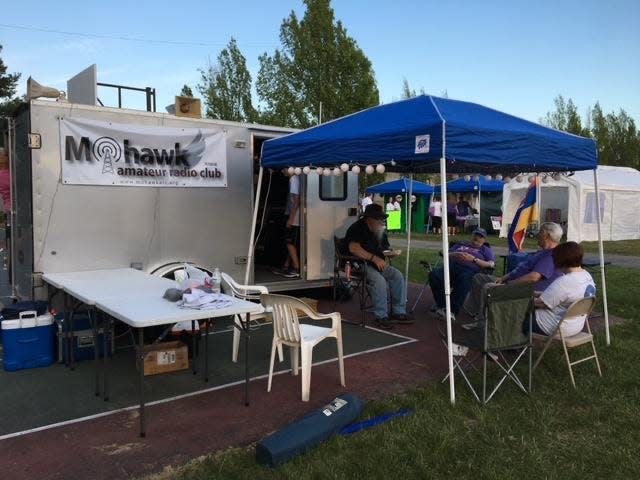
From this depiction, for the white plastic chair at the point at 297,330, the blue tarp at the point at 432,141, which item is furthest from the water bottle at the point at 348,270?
the white plastic chair at the point at 297,330

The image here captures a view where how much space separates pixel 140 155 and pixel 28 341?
2.05m

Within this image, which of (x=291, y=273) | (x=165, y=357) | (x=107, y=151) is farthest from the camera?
(x=291, y=273)

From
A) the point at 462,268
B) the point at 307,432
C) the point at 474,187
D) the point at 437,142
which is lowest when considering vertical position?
the point at 307,432

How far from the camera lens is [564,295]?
14.3 ft

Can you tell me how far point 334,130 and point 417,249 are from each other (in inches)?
404

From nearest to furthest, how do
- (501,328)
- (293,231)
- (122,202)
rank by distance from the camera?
(501,328) → (122,202) → (293,231)

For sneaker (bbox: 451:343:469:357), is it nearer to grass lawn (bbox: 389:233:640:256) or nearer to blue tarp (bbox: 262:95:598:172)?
blue tarp (bbox: 262:95:598:172)

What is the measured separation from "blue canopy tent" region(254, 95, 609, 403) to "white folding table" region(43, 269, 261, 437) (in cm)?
150

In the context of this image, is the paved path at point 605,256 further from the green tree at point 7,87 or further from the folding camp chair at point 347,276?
the green tree at point 7,87

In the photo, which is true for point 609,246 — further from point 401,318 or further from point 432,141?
point 432,141

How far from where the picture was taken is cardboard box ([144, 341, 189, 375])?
4602 millimetres

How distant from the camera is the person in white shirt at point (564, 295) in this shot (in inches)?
172

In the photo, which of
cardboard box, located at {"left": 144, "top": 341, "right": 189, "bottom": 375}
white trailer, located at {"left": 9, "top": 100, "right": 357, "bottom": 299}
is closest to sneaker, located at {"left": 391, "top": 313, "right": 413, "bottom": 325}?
white trailer, located at {"left": 9, "top": 100, "right": 357, "bottom": 299}

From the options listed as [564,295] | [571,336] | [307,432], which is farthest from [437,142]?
[307,432]
